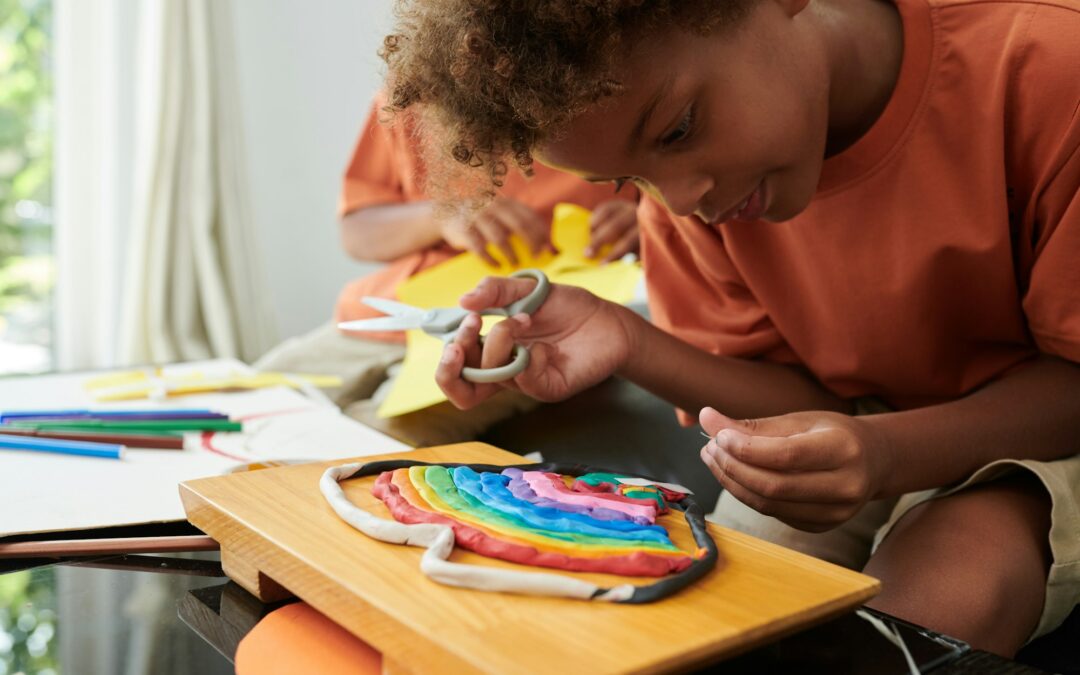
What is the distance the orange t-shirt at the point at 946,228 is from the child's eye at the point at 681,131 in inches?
6.5

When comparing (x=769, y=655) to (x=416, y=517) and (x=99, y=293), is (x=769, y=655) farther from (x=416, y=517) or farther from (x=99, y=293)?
(x=99, y=293)

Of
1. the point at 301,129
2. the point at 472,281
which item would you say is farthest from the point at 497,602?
the point at 301,129

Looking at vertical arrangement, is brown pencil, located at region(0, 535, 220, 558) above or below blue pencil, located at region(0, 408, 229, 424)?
above

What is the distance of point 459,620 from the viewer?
361mm

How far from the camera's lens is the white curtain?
2217 mm

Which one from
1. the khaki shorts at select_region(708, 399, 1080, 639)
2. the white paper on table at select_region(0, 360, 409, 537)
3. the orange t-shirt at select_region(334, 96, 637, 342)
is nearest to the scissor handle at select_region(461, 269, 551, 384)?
the white paper on table at select_region(0, 360, 409, 537)

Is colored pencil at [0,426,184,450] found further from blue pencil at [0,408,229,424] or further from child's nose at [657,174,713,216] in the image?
child's nose at [657,174,713,216]

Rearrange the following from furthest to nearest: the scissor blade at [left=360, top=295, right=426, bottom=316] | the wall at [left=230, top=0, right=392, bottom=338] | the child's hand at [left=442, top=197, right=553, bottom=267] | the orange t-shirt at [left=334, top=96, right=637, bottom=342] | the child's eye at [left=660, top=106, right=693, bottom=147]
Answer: the wall at [left=230, top=0, right=392, bottom=338] → the orange t-shirt at [left=334, top=96, right=637, bottom=342] → the child's hand at [left=442, top=197, right=553, bottom=267] → the scissor blade at [left=360, top=295, right=426, bottom=316] → the child's eye at [left=660, top=106, right=693, bottom=147]

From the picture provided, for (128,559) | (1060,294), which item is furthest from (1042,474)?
(128,559)

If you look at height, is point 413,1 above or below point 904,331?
above

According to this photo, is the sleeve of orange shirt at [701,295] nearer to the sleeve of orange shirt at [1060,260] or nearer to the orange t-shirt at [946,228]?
the orange t-shirt at [946,228]

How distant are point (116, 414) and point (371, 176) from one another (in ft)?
2.16

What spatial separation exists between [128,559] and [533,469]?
0.21 m

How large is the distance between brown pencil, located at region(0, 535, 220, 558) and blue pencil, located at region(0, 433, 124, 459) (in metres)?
0.17
